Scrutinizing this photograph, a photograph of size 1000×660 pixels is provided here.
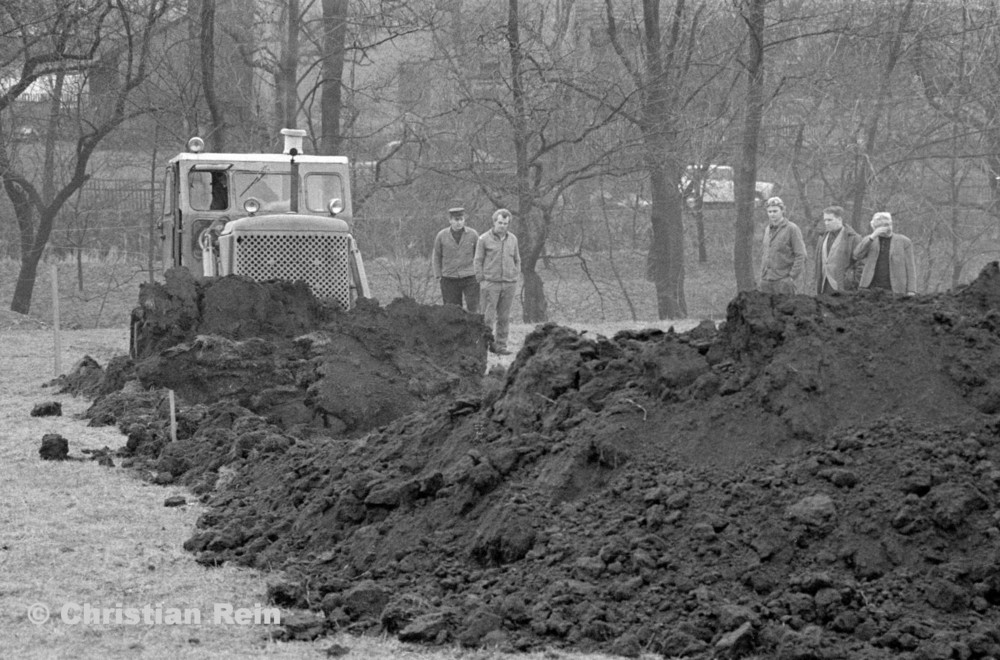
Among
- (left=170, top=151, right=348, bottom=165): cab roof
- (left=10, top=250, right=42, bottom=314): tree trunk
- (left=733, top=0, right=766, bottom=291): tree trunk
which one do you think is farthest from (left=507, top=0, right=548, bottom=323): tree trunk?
(left=170, top=151, right=348, bottom=165): cab roof

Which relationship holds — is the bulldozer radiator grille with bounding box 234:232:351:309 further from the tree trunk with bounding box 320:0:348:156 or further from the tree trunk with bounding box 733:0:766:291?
the tree trunk with bounding box 320:0:348:156

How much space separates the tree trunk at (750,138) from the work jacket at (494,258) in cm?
1119

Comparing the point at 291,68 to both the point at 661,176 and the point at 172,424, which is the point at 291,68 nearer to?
the point at 661,176

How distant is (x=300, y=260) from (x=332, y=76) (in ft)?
50.6

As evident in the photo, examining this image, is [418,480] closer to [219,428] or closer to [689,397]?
[689,397]

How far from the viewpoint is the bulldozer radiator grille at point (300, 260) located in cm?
1427

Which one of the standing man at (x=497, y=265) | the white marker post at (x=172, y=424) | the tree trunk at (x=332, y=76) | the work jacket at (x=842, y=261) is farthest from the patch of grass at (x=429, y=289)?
the white marker post at (x=172, y=424)

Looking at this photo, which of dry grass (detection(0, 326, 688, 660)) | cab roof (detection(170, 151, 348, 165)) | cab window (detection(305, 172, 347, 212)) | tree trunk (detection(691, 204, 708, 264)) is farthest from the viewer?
tree trunk (detection(691, 204, 708, 264))

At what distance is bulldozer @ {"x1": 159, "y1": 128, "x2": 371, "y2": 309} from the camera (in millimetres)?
14320

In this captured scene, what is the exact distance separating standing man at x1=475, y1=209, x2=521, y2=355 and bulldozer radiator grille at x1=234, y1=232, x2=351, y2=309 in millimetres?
2284

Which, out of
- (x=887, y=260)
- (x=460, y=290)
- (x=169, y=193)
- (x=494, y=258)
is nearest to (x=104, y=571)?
(x=887, y=260)

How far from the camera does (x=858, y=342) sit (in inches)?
278

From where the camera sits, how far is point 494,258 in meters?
16.6

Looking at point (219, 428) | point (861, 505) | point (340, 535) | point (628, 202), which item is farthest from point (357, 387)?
point (628, 202)
